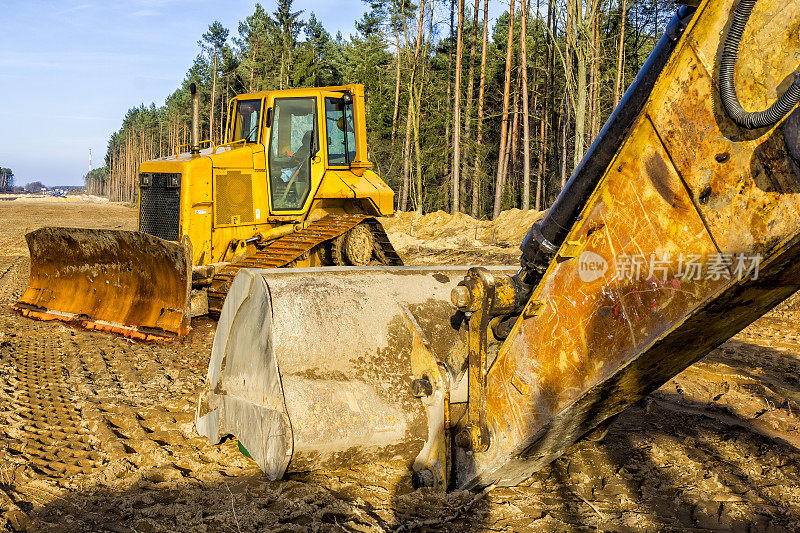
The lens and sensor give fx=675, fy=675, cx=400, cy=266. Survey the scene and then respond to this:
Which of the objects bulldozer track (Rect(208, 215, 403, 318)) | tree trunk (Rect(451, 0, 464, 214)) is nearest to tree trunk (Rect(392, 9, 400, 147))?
tree trunk (Rect(451, 0, 464, 214))

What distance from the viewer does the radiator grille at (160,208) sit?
311 inches

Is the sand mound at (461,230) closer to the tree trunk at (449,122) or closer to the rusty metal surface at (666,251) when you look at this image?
the tree trunk at (449,122)

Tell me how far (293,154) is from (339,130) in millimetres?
684

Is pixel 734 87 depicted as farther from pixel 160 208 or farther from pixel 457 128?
pixel 457 128

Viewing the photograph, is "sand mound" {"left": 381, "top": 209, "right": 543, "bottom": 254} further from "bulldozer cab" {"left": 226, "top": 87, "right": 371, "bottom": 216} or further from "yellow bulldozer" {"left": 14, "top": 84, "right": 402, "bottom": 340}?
"bulldozer cab" {"left": 226, "top": 87, "right": 371, "bottom": 216}

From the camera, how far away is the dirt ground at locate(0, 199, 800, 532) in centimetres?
300

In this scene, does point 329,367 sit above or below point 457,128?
below

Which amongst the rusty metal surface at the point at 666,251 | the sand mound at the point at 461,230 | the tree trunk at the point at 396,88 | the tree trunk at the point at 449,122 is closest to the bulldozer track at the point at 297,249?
the rusty metal surface at the point at 666,251

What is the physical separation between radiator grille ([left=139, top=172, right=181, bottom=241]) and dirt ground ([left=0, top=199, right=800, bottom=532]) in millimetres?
2537

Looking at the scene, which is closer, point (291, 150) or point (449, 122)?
point (291, 150)

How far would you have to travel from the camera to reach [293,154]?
27.5ft

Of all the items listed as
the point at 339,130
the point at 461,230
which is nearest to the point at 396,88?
the point at 461,230

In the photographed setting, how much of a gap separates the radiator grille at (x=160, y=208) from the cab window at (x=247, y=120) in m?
1.11

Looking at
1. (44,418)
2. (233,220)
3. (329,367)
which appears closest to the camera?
(329,367)
